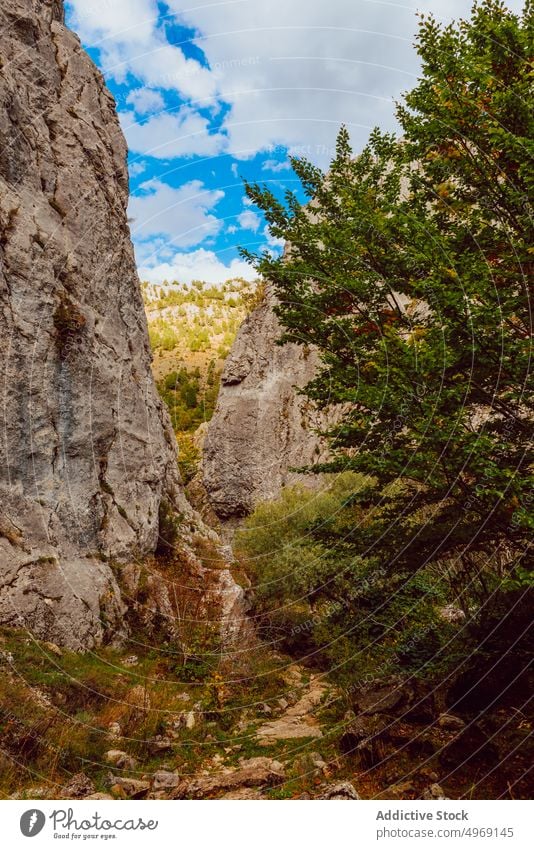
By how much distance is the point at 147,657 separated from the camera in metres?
14.7

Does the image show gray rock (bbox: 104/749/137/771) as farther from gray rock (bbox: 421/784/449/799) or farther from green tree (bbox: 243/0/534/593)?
green tree (bbox: 243/0/534/593)

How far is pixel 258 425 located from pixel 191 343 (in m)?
37.5

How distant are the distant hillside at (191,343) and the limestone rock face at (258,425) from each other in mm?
9036

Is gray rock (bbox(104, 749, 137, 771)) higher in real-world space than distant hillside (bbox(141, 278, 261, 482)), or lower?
lower

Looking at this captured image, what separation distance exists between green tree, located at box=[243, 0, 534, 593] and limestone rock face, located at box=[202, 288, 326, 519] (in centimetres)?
3274

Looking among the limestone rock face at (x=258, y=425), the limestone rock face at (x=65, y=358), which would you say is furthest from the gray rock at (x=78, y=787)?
the limestone rock face at (x=258, y=425)

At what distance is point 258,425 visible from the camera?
160 feet

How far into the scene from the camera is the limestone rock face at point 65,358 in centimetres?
1387

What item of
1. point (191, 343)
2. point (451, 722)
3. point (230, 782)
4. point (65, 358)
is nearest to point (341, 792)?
point (230, 782)

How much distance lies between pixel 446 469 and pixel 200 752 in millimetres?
7909

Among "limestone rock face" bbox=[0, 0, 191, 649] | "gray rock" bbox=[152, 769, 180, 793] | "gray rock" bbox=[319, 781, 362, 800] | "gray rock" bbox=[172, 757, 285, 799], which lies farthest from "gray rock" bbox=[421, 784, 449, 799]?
"limestone rock face" bbox=[0, 0, 191, 649]

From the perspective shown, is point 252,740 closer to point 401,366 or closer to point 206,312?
point 401,366

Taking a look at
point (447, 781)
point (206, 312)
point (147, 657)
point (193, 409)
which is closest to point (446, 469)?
point (447, 781)

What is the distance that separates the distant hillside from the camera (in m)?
68.1
